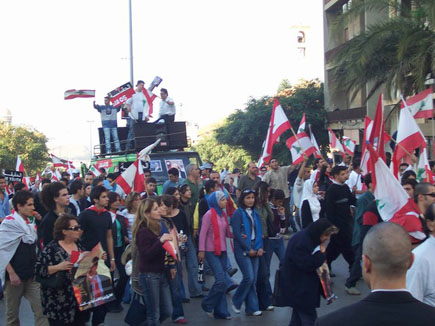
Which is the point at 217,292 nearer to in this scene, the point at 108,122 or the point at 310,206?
the point at 310,206

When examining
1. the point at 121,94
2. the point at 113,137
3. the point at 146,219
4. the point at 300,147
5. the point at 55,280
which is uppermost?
the point at 121,94

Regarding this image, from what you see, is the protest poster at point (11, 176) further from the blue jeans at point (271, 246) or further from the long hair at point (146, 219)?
the long hair at point (146, 219)

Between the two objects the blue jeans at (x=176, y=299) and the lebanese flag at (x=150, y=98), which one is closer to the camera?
the blue jeans at (x=176, y=299)

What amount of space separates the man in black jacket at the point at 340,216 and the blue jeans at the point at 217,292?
7.19 ft

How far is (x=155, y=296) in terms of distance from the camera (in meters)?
6.48

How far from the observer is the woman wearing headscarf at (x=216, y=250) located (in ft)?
25.8

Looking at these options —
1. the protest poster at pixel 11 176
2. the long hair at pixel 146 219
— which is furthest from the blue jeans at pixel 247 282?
the protest poster at pixel 11 176

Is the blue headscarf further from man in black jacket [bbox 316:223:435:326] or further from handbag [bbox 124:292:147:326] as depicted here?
man in black jacket [bbox 316:223:435:326]

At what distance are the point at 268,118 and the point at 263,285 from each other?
84.0ft

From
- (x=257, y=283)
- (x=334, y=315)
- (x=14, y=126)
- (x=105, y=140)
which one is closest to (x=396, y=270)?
(x=334, y=315)

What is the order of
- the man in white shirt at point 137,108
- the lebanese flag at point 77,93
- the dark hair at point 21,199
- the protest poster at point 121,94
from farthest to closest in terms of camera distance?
the lebanese flag at point 77,93 < the protest poster at point 121,94 < the man in white shirt at point 137,108 < the dark hair at point 21,199

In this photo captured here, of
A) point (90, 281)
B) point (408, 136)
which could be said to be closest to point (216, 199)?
point (90, 281)

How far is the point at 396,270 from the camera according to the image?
278 centimetres

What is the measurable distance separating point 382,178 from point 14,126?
Answer: 62.6 meters
